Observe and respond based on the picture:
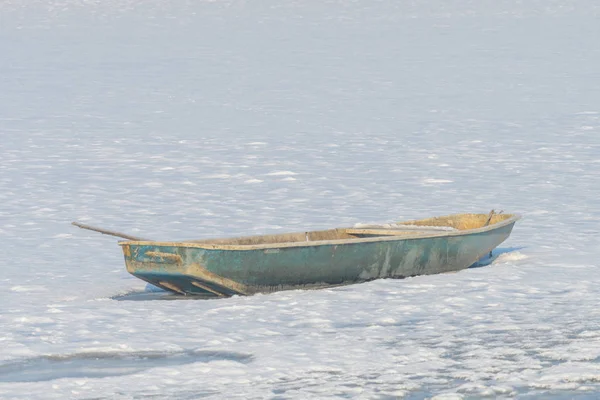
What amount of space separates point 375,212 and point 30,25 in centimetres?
2570

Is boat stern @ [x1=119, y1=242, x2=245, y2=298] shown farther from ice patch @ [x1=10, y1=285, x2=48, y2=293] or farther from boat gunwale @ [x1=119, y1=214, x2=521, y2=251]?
ice patch @ [x1=10, y1=285, x2=48, y2=293]

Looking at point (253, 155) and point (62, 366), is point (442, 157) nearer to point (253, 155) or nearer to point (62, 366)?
point (253, 155)

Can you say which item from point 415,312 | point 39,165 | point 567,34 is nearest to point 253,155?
point 39,165

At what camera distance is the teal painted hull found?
10.4 meters

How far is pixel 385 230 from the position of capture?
11836 mm

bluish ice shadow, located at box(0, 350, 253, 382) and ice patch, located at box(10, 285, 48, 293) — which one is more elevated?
ice patch, located at box(10, 285, 48, 293)

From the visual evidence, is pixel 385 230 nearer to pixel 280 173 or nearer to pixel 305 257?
pixel 305 257

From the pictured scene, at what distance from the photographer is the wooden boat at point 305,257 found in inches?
408

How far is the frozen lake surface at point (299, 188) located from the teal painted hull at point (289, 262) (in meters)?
0.16

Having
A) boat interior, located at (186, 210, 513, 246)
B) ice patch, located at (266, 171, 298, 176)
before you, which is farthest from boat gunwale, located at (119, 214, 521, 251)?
ice patch, located at (266, 171, 298, 176)

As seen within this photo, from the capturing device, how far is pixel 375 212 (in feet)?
48.5

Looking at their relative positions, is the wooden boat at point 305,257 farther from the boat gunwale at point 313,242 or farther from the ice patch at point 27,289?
the ice patch at point 27,289

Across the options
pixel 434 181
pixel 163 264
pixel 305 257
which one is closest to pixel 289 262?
pixel 305 257

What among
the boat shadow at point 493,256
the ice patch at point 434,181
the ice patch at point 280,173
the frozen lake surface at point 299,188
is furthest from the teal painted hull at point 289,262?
the ice patch at point 280,173
